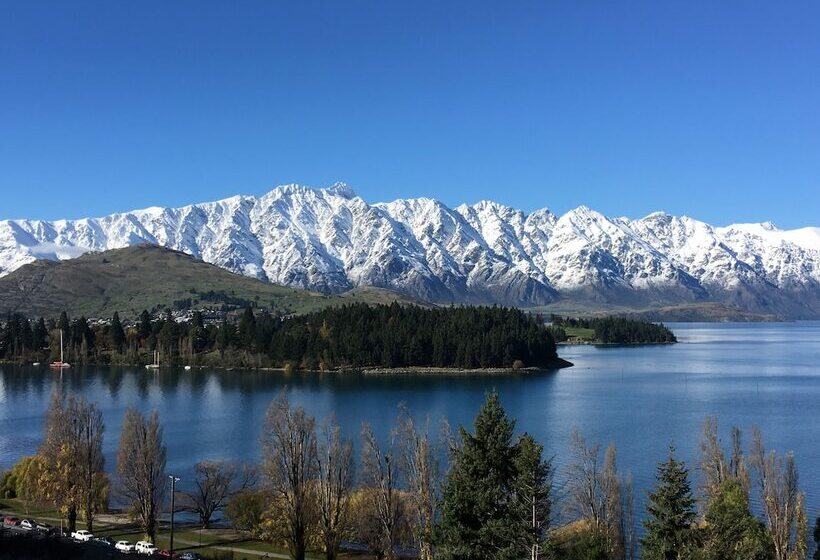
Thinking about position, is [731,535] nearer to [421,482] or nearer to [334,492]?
[421,482]

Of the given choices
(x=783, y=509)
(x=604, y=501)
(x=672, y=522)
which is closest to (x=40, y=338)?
(x=604, y=501)

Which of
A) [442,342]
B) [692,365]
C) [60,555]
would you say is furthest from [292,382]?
[60,555]

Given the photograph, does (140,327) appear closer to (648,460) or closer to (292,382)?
(292,382)

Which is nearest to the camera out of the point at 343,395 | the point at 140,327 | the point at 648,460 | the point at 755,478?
the point at 755,478

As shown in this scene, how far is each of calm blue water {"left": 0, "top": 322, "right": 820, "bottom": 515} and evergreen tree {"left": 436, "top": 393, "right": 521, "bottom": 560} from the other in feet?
79.5

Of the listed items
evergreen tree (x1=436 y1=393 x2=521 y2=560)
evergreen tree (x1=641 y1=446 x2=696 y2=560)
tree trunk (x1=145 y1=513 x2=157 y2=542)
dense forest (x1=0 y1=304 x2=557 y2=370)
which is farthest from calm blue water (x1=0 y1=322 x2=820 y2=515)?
evergreen tree (x1=436 y1=393 x2=521 y2=560)

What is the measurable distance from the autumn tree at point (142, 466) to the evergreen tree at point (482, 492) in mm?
20694

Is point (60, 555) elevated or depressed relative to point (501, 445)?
depressed

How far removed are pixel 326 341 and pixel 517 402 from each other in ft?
194

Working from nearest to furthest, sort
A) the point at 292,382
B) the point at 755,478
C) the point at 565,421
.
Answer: the point at 755,478
the point at 565,421
the point at 292,382

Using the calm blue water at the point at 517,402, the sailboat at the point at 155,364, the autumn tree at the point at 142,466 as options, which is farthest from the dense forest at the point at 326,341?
the autumn tree at the point at 142,466

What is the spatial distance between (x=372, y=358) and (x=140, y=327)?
58071 millimetres

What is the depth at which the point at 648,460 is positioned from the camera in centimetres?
5700

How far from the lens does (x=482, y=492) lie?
25.5 m
